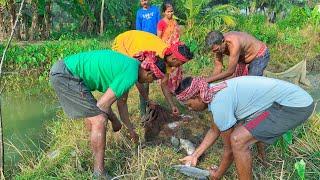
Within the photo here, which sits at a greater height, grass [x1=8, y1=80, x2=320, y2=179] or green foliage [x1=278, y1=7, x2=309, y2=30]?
grass [x1=8, y1=80, x2=320, y2=179]

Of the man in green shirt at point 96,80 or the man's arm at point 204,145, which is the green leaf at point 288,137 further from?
the man in green shirt at point 96,80

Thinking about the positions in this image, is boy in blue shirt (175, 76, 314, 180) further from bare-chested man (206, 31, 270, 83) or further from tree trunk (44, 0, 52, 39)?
tree trunk (44, 0, 52, 39)

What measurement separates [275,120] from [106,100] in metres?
1.38

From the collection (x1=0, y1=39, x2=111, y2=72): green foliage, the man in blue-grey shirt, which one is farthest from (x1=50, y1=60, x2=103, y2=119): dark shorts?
(x1=0, y1=39, x2=111, y2=72): green foliage

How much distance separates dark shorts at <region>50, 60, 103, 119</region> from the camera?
376 centimetres

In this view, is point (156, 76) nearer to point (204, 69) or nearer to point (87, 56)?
point (87, 56)

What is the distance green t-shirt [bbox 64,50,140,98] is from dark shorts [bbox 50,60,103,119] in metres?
0.06

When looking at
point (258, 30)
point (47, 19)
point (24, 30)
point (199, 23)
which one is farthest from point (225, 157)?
point (47, 19)

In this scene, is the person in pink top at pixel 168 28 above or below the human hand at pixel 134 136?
above

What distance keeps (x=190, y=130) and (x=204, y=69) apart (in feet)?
14.4

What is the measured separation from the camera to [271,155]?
14.3 ft

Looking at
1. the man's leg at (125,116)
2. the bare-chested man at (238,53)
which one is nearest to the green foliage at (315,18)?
the bare-chested man at (238,53)

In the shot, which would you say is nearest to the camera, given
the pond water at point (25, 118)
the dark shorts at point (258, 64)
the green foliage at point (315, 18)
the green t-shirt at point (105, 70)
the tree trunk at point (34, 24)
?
the green t-shirt at point (105, 70)

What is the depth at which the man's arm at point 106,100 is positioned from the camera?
3619 mm
